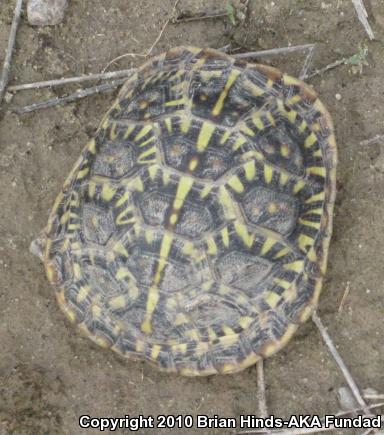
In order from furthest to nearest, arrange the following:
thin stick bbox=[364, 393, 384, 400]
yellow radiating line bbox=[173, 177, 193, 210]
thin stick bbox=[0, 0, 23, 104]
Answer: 1. thin stick bbox=[0, 0, 23, 104]
2. thin stick bbox=[364, 393, 384, 400]
3. yellow radiating line bbox=[173, 177, 193, 210]

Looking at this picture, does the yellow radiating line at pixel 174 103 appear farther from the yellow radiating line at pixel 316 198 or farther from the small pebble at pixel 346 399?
the small pebble at pixel 346 399

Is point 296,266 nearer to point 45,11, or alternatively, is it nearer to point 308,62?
point 308,62

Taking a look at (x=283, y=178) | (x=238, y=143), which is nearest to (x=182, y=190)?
(x=238, y=143)

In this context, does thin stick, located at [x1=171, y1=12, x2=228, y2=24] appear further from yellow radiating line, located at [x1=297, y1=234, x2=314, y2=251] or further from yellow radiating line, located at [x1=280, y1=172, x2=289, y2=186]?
yellow radiating line, located at [x1=297, y1=234, x2=314, y2=251]

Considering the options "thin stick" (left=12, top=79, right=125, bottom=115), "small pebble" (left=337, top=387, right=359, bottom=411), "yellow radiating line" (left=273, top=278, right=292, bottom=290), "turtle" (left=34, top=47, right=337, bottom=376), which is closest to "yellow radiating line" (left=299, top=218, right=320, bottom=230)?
"turtle" (left=34, top=47, right=337, bottom=376)

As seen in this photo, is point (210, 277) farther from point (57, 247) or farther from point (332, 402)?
point (332, 402)

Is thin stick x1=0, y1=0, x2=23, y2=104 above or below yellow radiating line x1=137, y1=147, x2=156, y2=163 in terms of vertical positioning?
above

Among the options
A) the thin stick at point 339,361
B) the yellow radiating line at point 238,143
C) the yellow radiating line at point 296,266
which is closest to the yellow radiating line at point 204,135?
the yellow radiating line at point 238,143

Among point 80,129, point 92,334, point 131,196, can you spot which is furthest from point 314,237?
point 80,129

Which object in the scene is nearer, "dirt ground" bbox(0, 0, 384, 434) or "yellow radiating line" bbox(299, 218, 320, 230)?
"yellow radiating line" bbox(299, 218, 320, 230)
